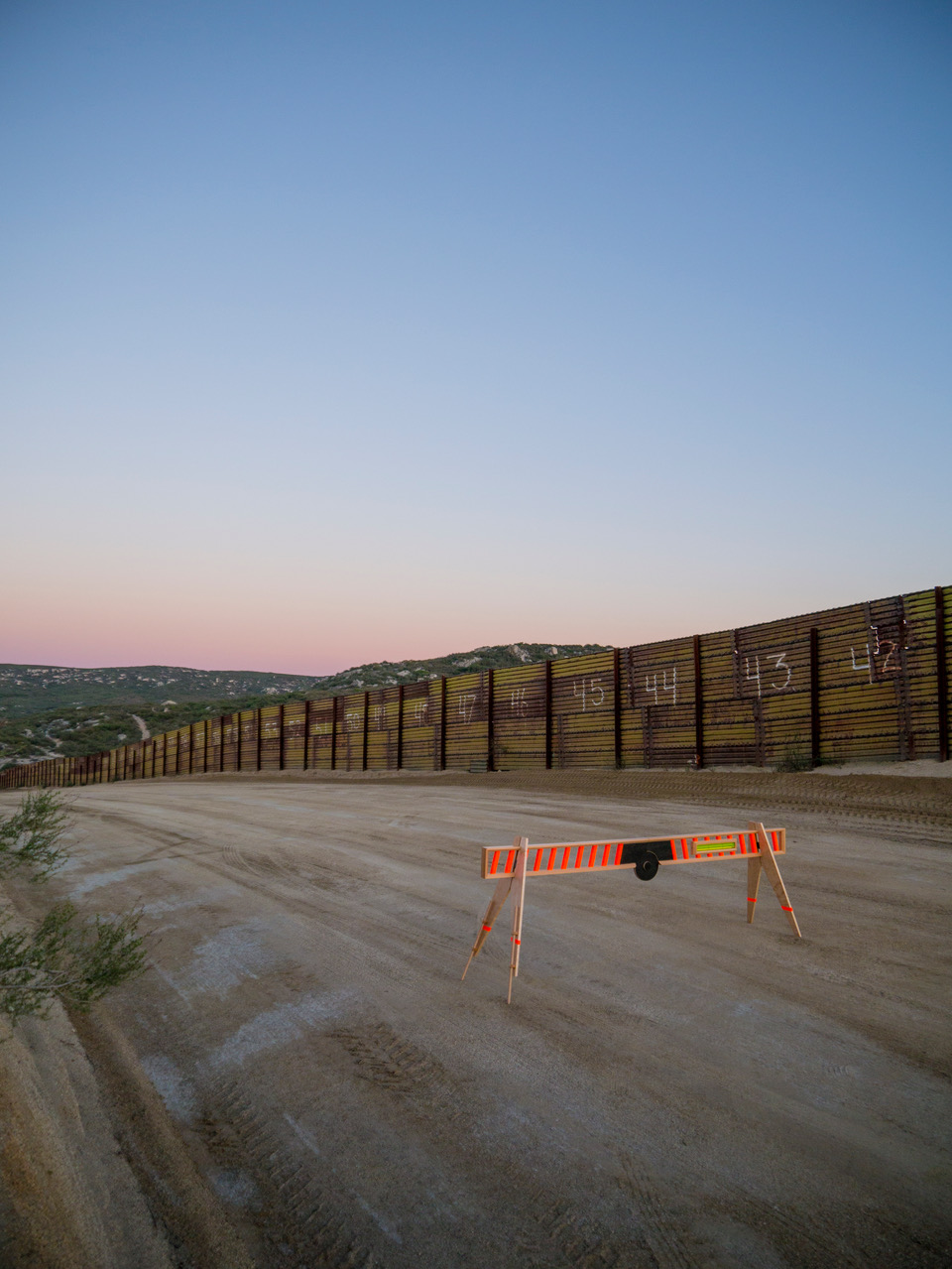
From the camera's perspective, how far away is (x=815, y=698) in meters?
16.7

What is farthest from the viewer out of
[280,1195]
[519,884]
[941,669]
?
[941,669]

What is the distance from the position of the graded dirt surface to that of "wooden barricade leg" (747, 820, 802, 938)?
0.20 m

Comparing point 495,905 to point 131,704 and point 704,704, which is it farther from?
point 131,704

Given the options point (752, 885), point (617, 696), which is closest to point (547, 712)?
point (617, 696)

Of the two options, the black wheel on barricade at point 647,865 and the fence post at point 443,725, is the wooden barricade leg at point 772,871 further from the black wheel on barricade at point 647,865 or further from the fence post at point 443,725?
the fence post at point 443,725

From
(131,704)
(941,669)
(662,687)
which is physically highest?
(941,669)

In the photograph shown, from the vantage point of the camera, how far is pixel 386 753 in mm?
30438

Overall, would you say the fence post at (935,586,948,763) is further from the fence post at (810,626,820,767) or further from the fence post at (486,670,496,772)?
the fence post at (486,670,496,772)

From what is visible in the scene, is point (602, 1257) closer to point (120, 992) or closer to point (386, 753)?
point (120, 992)

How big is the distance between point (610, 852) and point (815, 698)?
12.1m

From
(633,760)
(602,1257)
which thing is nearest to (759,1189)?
(602,1257)

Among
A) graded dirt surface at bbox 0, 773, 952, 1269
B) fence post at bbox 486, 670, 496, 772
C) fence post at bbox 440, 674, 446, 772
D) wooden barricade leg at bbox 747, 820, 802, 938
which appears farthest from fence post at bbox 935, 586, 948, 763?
fence post at bbox 440, 674, 446, 772

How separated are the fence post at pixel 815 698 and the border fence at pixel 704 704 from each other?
2 cm

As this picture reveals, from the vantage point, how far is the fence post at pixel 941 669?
1432 centimetres
